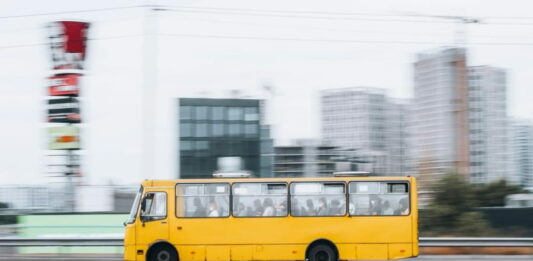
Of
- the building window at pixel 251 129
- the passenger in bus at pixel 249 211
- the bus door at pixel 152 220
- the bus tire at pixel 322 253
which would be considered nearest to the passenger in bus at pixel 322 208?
the bus tire at pixel 322 253

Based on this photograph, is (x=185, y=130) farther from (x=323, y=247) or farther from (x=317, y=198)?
(x=323, y=247)

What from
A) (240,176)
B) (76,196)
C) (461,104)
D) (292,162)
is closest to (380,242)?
(240,176)

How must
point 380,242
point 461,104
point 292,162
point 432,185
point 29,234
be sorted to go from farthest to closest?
point 292,162
point 461,104
point 432,185
point 29,234
point 380,242

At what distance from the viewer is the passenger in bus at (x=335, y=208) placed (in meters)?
18.8

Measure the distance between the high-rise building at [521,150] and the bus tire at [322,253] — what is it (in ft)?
443

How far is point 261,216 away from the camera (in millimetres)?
18859

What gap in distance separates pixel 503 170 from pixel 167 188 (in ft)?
602

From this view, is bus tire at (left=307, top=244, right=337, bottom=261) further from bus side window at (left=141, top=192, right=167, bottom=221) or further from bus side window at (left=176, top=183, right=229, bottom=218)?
bus side window at (left=141, top=192, right=167, bottom=221)

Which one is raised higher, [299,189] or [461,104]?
[461,104]

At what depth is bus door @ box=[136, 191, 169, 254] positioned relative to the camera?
18.8 metres

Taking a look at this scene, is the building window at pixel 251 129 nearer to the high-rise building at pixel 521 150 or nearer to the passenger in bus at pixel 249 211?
the high-rise building at pixel 521 150

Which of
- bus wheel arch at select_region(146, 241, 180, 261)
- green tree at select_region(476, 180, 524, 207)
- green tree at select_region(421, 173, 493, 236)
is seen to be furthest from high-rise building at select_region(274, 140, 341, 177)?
bus wheel arch at select_region(146, 241, 180, 261)

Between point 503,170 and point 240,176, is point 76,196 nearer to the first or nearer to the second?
point 240,176

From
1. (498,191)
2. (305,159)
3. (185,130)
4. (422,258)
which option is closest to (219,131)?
(185,130)
